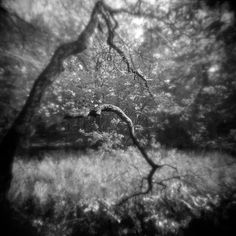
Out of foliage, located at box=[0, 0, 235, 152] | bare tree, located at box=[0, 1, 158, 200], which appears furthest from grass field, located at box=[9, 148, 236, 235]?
foliage, located at box=[0, 0, 235, 152]

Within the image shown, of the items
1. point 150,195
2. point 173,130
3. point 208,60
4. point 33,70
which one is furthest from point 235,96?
point 33,70

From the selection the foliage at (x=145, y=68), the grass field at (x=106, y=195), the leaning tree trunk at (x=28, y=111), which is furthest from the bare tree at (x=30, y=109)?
the grass field at (x=106, y=195)

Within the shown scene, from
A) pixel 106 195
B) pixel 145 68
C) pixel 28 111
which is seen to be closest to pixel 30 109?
pixel 28 111

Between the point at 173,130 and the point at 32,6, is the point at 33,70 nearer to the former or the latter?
the point at 32,6

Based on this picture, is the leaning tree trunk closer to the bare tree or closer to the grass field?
the bare tree

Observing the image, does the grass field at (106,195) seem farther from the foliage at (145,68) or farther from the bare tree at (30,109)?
the foliage at (145,68)

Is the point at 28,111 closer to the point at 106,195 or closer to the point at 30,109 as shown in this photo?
the point at 30,109
